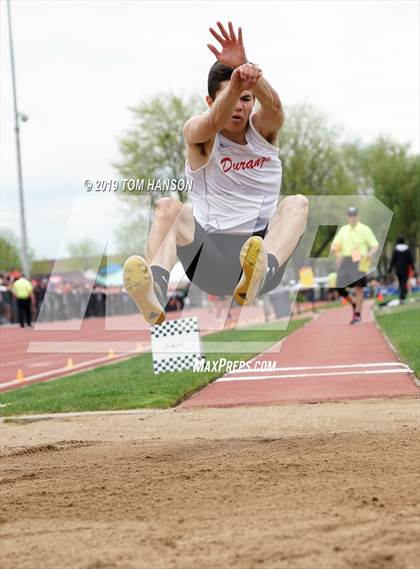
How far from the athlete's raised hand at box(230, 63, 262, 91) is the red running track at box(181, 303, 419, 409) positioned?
3872 millimetres

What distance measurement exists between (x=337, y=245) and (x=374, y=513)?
37.2 ft

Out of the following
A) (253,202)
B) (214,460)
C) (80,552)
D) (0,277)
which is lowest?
(0,277)

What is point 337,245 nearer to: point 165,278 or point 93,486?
point 165,278

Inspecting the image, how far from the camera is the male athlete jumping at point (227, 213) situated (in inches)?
196

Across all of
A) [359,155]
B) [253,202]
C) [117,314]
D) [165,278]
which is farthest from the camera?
[359,155]

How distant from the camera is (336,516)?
328cm

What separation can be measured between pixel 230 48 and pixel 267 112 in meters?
0.60

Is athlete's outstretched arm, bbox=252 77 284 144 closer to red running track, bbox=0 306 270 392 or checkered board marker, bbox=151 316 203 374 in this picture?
red running track, bbox=0 306 270 392

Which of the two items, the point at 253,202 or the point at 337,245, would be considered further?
the point at 337,245

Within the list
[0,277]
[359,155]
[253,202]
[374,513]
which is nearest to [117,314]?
[0,277]

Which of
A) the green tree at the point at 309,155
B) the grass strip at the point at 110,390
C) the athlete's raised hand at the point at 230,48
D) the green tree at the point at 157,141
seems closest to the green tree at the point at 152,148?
the green tree at the point at 157,141

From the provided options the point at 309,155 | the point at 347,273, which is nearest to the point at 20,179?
the point at 309,155

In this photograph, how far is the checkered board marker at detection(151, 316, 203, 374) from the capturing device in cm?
1066

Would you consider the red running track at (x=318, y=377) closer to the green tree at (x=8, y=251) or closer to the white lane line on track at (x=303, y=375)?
the white lane line on track at (x=303, y=375)
